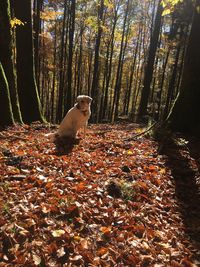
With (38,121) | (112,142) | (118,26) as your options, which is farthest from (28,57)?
(118,26)

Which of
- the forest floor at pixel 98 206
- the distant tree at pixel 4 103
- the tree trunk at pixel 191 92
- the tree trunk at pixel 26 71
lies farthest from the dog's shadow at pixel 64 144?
the tree trunk at pixel 26 71

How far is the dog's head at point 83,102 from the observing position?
8.17 metres

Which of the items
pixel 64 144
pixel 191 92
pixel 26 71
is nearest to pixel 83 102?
pixel 64 144

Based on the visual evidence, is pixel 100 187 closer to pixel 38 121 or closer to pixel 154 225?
pixel 154 225

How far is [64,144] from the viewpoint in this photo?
25.9ft

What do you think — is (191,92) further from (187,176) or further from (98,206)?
(98,206)

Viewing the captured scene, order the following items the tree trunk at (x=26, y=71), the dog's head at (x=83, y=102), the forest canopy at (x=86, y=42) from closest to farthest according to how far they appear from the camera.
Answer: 1. the dog's head at (x=83, y=102)
2. the forest canopy at (x=86, y=42)
3. the tree trunk at (x=26, y=71)

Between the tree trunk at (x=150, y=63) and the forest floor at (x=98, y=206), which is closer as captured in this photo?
the forest floor at (x=98, y=206)

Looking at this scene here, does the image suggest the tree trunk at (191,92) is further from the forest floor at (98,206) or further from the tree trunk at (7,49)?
the tree trunk at (7,49)

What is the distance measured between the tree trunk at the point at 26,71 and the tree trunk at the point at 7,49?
1.60m

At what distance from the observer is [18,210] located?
4027 mm

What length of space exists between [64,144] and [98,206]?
3614mm

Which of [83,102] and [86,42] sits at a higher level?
[86,42]

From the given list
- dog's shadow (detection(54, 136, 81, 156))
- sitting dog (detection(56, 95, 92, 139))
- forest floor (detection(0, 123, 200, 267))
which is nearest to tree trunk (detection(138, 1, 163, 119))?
sitting dog (detection(56, 95, 92, 139))
